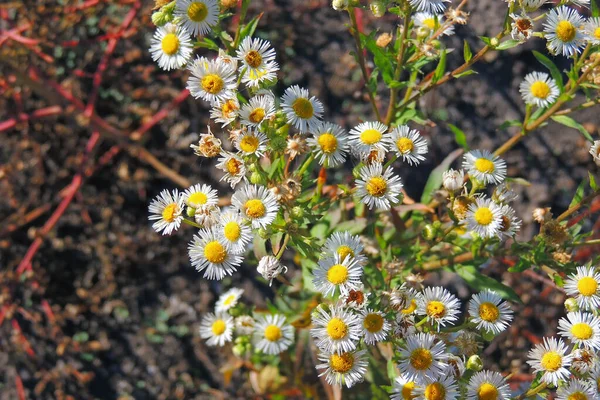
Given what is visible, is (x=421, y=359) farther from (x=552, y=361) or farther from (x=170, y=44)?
(x=170, y=44)

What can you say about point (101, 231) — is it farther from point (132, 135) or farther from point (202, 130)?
point (202, 130)

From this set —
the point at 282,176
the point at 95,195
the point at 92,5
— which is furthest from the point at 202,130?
the point at 282,176

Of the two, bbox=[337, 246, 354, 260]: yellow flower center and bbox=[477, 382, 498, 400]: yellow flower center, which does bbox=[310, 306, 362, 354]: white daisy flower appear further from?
bbox=[477, 382, 498, 400]: yellow flower center

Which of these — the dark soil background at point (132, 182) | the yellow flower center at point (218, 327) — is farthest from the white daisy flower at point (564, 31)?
the yellow flower center at point (218, 327)

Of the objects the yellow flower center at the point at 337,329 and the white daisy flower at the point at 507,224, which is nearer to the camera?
the yellow flower center at the point at 337,329

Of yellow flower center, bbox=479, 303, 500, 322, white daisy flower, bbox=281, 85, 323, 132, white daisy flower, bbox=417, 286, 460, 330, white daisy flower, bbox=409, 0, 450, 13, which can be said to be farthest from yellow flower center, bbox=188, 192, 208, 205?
yellow flower center, bbox=479, 303, 500, 322

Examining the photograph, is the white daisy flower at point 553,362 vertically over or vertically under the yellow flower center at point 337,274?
under

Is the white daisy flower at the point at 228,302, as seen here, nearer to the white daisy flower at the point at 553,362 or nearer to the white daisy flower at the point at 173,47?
the white daisy flower at the point at 173,47
